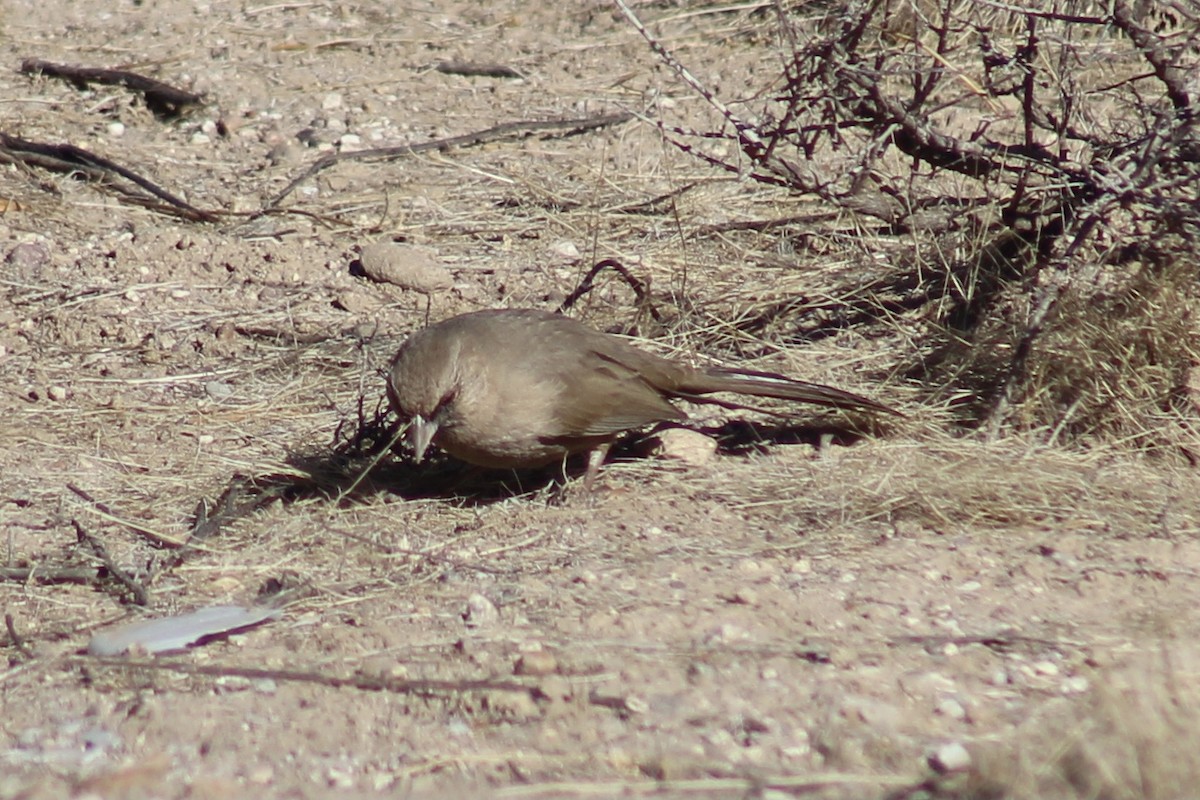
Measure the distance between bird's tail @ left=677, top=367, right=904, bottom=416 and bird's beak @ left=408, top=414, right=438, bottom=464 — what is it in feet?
3.62

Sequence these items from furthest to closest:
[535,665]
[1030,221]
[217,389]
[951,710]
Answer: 1. [217,389]
2. [1030,221]
3. [535,665]
4. [951,710]

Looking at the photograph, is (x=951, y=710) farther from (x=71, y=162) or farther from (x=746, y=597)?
(x=71, y=162)

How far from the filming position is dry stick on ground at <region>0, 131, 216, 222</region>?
767 cm

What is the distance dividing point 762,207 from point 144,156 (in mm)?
3231

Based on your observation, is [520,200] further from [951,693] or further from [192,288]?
[951,693]

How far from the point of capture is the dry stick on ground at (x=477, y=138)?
8.08 m

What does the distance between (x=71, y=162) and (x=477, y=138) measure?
6.70 ft

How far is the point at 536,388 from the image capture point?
5.34 meters

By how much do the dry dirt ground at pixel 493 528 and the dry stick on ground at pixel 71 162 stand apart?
9 centimetres

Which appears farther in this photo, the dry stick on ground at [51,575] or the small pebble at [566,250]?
the small pebble at [566,250]

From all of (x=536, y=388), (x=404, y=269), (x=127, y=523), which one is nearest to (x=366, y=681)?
(x=127, y=523)

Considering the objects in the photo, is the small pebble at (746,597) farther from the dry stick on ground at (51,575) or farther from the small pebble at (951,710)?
the dry stick on ground at (51,575)

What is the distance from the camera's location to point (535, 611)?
4.28 m

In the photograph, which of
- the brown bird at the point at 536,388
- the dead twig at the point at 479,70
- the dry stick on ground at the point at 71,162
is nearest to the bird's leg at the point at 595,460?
the brown bird at the point at 536,388
